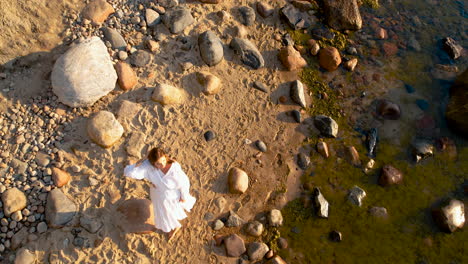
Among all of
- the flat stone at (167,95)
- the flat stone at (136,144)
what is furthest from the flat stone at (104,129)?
the flat stone at (167,95)

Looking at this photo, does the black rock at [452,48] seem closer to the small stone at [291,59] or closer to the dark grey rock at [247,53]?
the small stone at [291,59]

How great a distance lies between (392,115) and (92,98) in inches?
232

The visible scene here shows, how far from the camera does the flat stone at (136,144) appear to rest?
6.38 m

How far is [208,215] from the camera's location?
20.8 ft

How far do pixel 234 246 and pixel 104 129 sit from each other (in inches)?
115

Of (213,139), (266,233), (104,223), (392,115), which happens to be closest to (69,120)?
(104,223)

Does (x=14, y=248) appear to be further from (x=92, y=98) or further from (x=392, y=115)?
(x=392, y=115)

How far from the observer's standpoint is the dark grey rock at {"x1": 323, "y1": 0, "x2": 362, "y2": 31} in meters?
8.55

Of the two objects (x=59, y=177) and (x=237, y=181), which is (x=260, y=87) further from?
(x=59, y=177)

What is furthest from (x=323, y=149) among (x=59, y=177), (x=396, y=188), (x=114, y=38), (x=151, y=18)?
(x=59, y=177)

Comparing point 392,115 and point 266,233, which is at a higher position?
point 392,115

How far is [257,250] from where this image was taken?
20.0ft

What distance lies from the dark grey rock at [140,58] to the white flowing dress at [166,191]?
268 cm

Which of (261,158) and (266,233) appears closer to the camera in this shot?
(266,233)
